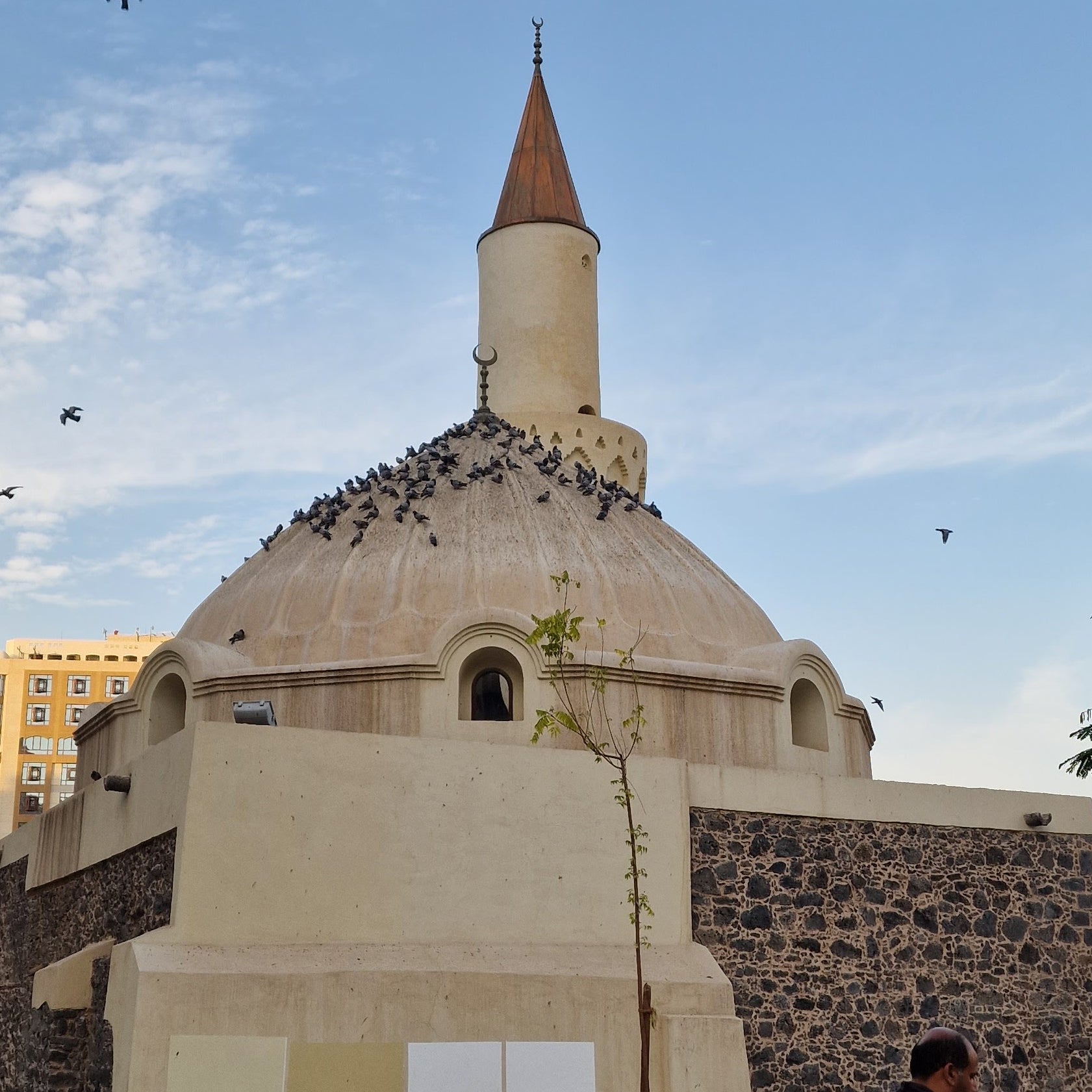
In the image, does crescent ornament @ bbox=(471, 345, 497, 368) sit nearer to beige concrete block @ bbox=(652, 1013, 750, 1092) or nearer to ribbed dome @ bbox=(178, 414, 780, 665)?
ribbed dome @ bbox=(178, 414, 780, 665)

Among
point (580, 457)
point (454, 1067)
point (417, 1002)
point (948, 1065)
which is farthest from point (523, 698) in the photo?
point (948, 1065)

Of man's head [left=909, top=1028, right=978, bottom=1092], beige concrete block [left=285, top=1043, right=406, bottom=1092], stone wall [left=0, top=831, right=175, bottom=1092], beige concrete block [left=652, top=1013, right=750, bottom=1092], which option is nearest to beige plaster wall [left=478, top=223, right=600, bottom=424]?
stone wall [left=0, top=831, right=175, bottom=1092]

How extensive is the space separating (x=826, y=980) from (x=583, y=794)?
2.61 meters

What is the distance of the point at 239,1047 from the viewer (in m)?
10.3

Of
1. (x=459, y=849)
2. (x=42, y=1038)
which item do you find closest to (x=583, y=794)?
(x=459, y=849)

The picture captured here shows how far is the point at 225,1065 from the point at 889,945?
570 cm

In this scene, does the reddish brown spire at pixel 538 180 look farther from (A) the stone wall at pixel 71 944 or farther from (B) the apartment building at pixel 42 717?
(B) the apartment building at pixel 42 717

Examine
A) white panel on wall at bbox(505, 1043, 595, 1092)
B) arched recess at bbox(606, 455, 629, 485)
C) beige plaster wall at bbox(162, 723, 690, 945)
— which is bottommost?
white panel on wall at bbox(505, 1043, 595, 1092)

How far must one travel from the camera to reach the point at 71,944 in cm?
1322

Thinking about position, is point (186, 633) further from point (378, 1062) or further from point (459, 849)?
point (378, 1062)

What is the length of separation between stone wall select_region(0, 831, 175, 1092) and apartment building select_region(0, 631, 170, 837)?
44017 millimetres

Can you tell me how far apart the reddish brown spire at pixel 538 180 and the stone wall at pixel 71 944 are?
10342 millimetres

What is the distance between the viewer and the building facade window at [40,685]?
5831cm

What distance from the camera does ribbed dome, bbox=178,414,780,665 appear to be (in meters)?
14.2
